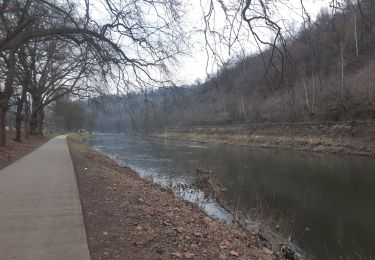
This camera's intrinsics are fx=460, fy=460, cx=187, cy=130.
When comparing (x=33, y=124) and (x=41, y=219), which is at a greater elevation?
(x=33, y=124)

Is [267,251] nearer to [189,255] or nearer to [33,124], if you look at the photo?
[189,255]

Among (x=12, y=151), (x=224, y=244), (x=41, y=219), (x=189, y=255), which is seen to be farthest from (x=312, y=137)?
(x=189, y=255)

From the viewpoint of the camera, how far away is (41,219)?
8.20m

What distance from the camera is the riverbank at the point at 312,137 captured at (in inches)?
1553

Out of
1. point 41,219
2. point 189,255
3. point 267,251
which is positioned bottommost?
point 267,251

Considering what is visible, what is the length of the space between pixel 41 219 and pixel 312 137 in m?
41.9

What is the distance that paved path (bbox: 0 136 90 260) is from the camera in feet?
20.7

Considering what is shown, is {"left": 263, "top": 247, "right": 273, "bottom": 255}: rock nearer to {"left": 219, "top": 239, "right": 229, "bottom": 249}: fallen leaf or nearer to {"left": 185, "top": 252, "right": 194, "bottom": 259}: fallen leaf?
{"left": 219, "top": 239, "right": 229, "bottom": 249}: fallen leaf

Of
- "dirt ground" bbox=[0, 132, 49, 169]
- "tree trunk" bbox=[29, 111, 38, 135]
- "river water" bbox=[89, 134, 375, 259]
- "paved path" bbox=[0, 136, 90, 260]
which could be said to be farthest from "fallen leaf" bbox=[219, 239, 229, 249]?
"tree trunk" bbox=[29, 111, 38, 135]

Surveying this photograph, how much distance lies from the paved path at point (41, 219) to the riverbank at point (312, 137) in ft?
57.8

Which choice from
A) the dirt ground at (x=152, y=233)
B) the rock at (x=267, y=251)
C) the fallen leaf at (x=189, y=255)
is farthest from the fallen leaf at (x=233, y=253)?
the rock at (x=267, y=251)

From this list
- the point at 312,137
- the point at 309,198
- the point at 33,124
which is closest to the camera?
the point at 309,198

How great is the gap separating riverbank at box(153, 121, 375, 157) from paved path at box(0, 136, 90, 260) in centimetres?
1761

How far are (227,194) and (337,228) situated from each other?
5526 mm
